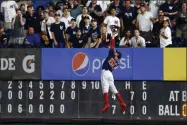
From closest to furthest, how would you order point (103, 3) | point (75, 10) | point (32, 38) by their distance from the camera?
point (32, 38) < point (75, 10) < point (103, 3)

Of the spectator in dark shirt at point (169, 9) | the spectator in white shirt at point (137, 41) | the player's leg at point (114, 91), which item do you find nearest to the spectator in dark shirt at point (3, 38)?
the spectator in white shirt at point (137, 41)

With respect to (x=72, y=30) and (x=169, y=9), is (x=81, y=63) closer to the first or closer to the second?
(x=72, y=30)

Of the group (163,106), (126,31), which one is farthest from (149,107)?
(126,31)

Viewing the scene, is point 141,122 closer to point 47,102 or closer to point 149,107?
point 149,107

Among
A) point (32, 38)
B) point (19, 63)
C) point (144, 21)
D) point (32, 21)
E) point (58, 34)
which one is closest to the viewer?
point (19, 63)

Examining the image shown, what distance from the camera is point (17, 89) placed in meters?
18.6

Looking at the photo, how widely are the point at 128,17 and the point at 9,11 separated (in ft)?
13.0

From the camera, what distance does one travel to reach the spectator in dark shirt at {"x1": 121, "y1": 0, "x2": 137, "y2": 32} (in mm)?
19547

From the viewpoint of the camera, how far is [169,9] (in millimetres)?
19625

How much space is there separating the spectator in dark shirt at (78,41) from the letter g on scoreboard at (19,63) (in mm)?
1038

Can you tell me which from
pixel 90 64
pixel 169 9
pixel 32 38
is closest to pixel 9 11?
pixel 32 38

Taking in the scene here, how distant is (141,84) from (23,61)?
3515 mm

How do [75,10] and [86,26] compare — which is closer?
[86,26]

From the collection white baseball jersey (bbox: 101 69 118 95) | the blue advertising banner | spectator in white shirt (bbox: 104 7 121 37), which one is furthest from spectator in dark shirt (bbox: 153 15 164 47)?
white baseball jersey (bbox: 101 69 118 95)
